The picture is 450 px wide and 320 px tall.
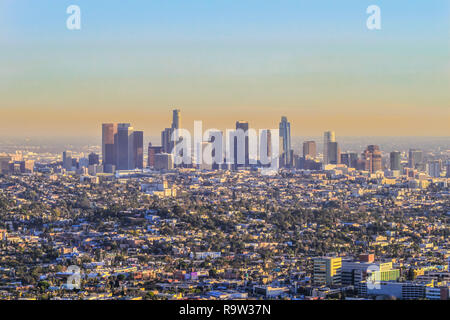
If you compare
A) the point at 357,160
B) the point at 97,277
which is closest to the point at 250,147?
the point at 357,160

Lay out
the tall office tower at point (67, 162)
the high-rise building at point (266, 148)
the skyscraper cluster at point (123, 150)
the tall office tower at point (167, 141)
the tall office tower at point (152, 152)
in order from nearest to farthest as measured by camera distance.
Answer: the high-rise building at point (266, 148) → the skyscraper cluster at point (123, 150) → the tall office tower at point (167, 141) → the tall office tower at point (67, 162) → the tall office tower at point (152, 152)

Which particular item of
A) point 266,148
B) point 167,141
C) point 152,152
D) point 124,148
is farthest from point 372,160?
point 124,148

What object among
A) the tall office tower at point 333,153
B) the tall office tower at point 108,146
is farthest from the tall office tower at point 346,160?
the tall office tower at point 108,146

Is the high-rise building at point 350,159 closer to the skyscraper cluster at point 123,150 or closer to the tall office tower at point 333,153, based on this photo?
the tall office tower at point 333,153

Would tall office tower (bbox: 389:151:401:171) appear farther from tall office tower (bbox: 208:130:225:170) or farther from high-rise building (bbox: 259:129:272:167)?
tall office tower (bbox: 208:130:225:170)

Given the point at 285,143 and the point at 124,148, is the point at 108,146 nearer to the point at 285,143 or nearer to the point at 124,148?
the point at 124,148

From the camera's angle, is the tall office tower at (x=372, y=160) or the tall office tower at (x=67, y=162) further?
the tall office tower at (x=67, y=162)

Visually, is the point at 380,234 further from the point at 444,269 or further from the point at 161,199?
the point at 161,199

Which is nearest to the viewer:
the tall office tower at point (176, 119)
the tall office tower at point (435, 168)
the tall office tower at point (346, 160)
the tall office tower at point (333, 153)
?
the tall office tower at point (176, 119)
